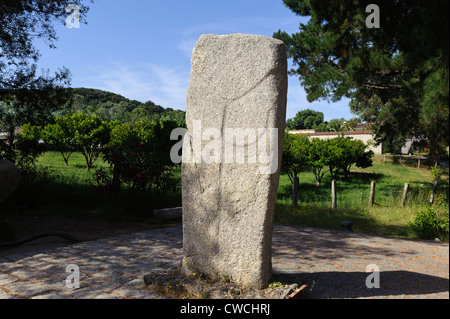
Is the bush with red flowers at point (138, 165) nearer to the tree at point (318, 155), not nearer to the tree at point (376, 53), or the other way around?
the tree at point (376, 53)

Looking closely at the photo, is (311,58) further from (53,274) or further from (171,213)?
(53,274)

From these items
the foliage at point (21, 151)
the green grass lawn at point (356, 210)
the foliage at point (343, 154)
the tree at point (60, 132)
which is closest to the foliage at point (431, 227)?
the green grass lawn at point (356, 210)

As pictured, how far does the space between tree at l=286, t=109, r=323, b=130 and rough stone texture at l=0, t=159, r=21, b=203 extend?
2730 inches

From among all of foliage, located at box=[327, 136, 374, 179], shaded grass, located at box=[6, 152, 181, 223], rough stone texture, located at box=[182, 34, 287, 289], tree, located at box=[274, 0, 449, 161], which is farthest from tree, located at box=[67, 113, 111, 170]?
rough stone texture, located at box=[182, 34, 287, 289]

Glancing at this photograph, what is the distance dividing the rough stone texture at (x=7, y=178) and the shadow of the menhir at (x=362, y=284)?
6173 millimetres

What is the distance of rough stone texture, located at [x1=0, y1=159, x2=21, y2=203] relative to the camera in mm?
7061

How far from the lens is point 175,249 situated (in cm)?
549

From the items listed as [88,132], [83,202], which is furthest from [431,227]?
[88,132]

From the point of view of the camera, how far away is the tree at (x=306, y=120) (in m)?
75.9

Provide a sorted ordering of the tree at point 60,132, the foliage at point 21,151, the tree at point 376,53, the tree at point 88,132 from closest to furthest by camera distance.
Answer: the tree at point 376,53
the foliage at point 21,151
the tree at point 88,132
the tree at point 60,132

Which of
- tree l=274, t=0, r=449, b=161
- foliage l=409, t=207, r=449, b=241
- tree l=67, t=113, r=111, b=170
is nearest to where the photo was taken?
tree l=274, t=0, r=449, b=161

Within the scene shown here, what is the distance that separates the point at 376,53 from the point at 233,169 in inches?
321

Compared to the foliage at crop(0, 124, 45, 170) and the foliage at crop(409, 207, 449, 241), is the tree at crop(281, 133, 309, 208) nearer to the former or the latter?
the foliage at crop(409, 207, 449, 241)
